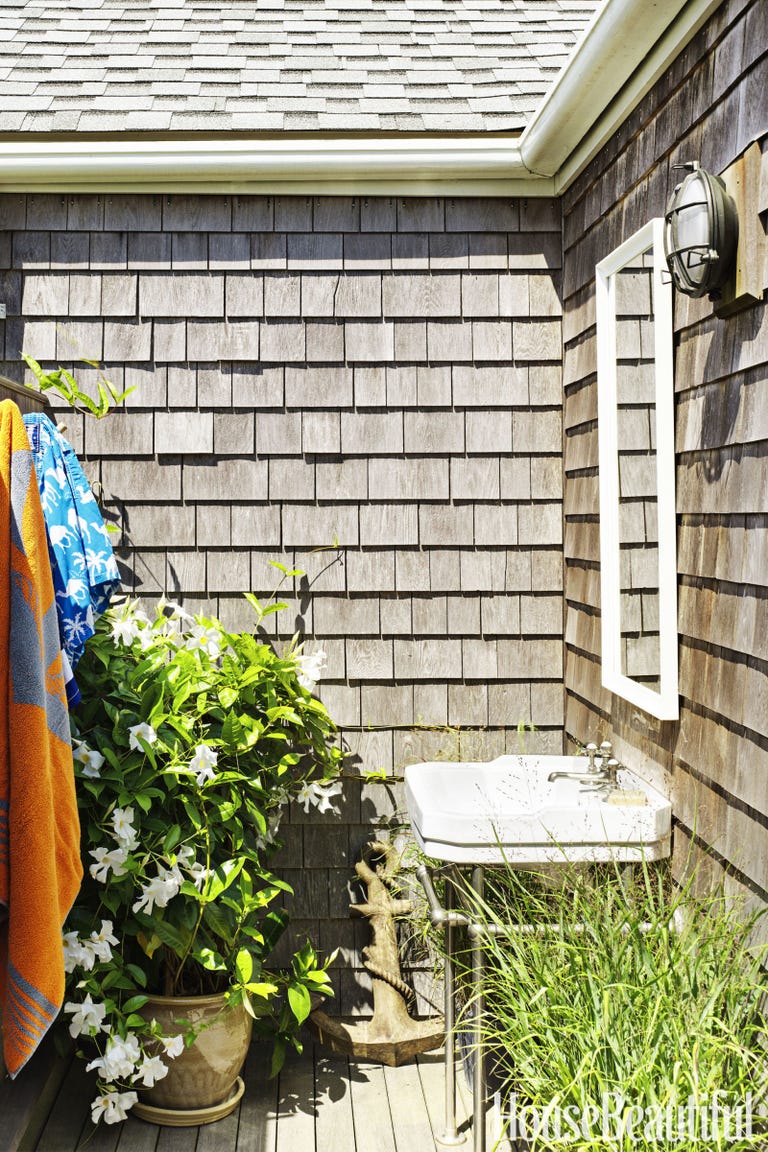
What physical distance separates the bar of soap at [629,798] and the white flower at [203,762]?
1.04 m

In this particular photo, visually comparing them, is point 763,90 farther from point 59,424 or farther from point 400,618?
point 59,424

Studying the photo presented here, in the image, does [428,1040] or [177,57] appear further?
[177,57]

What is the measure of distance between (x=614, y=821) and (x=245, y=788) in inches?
42.9

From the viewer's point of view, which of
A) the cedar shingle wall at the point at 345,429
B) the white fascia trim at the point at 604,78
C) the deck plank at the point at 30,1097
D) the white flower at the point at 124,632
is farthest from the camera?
the cedar shingle wall at the point at 345,429

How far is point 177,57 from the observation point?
11.5 ft

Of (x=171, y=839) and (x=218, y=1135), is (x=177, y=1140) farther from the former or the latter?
(x=171, y=839)

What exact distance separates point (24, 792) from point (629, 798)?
136cm

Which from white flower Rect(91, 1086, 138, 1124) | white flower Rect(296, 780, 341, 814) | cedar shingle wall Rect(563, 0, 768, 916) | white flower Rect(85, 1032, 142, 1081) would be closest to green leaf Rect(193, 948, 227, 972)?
white flower Rect(85, 1032, 142, 1081)

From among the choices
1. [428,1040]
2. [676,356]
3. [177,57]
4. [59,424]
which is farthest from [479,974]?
[177,57]

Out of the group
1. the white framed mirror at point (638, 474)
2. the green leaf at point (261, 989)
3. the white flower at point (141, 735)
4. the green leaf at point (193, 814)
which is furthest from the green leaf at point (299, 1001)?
the white framed mirror at point (638, 474)

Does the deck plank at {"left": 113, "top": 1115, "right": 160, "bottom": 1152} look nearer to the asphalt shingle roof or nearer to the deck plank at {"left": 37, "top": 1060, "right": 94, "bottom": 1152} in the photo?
the deck plank at {"left": 37, "top": 1060, "right": 94, "bottom": 1152}

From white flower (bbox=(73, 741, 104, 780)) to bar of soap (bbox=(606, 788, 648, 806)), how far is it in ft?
4.28

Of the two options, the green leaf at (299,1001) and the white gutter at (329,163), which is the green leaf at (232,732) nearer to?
the green leaf at (299,1001)

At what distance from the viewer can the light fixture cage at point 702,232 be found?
1975mm
